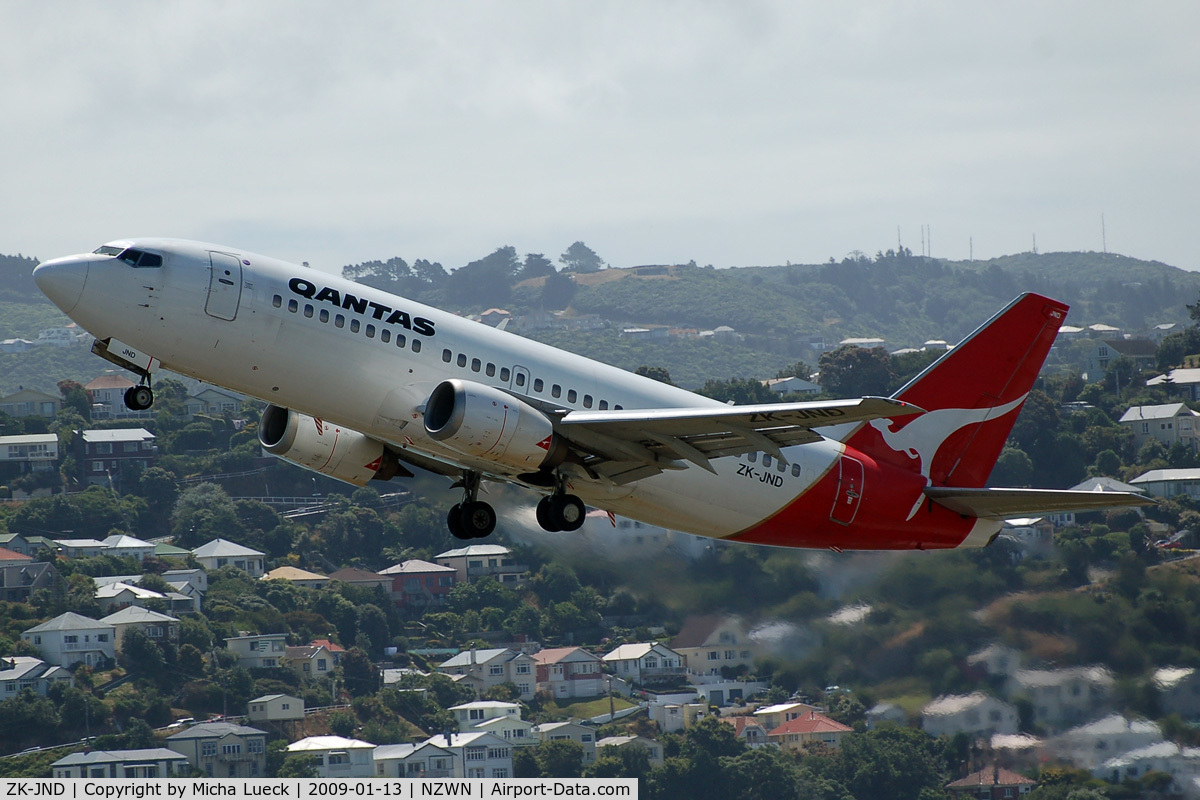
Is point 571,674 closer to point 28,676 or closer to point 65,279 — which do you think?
point 28,676

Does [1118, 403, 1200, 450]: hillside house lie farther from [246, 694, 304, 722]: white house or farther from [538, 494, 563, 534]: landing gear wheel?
[538, 494, 563, 534]: landing gear wheel

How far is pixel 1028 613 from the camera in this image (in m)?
51.8

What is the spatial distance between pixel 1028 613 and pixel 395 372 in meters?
30.3

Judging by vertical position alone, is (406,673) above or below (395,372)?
below

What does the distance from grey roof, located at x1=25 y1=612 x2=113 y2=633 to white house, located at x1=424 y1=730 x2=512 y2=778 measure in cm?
2566

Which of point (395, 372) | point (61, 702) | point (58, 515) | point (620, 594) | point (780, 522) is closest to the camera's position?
point (395, 372)


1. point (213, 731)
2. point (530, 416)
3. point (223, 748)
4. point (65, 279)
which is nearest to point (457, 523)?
point (530, 416)

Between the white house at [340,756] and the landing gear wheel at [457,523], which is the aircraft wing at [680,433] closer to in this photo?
the landing gear wheel at [457,523]

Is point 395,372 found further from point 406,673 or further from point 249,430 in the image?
point 249,430

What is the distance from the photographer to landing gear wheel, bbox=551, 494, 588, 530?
3141 cm

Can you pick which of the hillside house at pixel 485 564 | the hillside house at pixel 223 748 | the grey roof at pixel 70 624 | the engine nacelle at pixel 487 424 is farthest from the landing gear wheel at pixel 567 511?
the grey roof at pixel 70 624

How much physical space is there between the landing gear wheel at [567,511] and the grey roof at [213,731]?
1980 inches

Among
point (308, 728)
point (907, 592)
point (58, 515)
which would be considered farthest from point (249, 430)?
point (907, 592)

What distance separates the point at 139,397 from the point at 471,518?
8.18 metres
